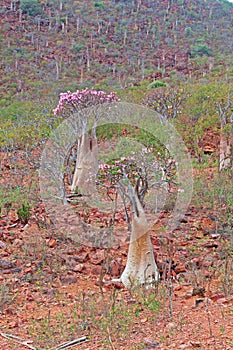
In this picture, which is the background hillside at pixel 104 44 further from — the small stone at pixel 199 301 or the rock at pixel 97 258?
the small stone at pixel 199 301

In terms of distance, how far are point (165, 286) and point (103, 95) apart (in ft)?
16.2

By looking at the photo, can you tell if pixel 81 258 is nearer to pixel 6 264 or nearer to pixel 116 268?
pixel 116 268

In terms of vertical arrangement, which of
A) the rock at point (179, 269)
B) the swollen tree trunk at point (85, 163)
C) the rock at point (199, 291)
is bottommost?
the rock at point (179, 269)

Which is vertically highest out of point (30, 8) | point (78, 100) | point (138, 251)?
point (30, 8)

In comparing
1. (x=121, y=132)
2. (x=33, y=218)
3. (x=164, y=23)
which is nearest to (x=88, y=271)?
(x=33, y=218)

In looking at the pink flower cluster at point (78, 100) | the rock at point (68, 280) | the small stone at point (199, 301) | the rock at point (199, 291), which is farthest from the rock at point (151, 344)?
the pink flower cluster at point (78, 100)

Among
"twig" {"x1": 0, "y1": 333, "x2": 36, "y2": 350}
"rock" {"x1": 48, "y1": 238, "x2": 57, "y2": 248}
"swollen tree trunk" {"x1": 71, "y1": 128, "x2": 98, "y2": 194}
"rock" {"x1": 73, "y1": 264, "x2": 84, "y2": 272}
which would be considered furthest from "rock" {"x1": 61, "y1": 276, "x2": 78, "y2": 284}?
"swollen tree trunk" {"x1": 71, "y1": 128, "x2": 98, "y2": 194}

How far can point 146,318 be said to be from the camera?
3.20m

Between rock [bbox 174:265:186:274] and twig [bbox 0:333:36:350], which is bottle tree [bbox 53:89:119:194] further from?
twig [bbox 0:333:36:350]

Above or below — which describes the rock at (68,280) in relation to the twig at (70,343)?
below

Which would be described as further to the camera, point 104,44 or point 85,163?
point 104,44

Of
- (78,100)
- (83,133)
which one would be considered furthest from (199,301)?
(78,100)

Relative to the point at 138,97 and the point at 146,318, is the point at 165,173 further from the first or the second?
the point at 138,97

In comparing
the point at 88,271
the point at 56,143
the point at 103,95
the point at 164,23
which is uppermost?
the point at 164,23
